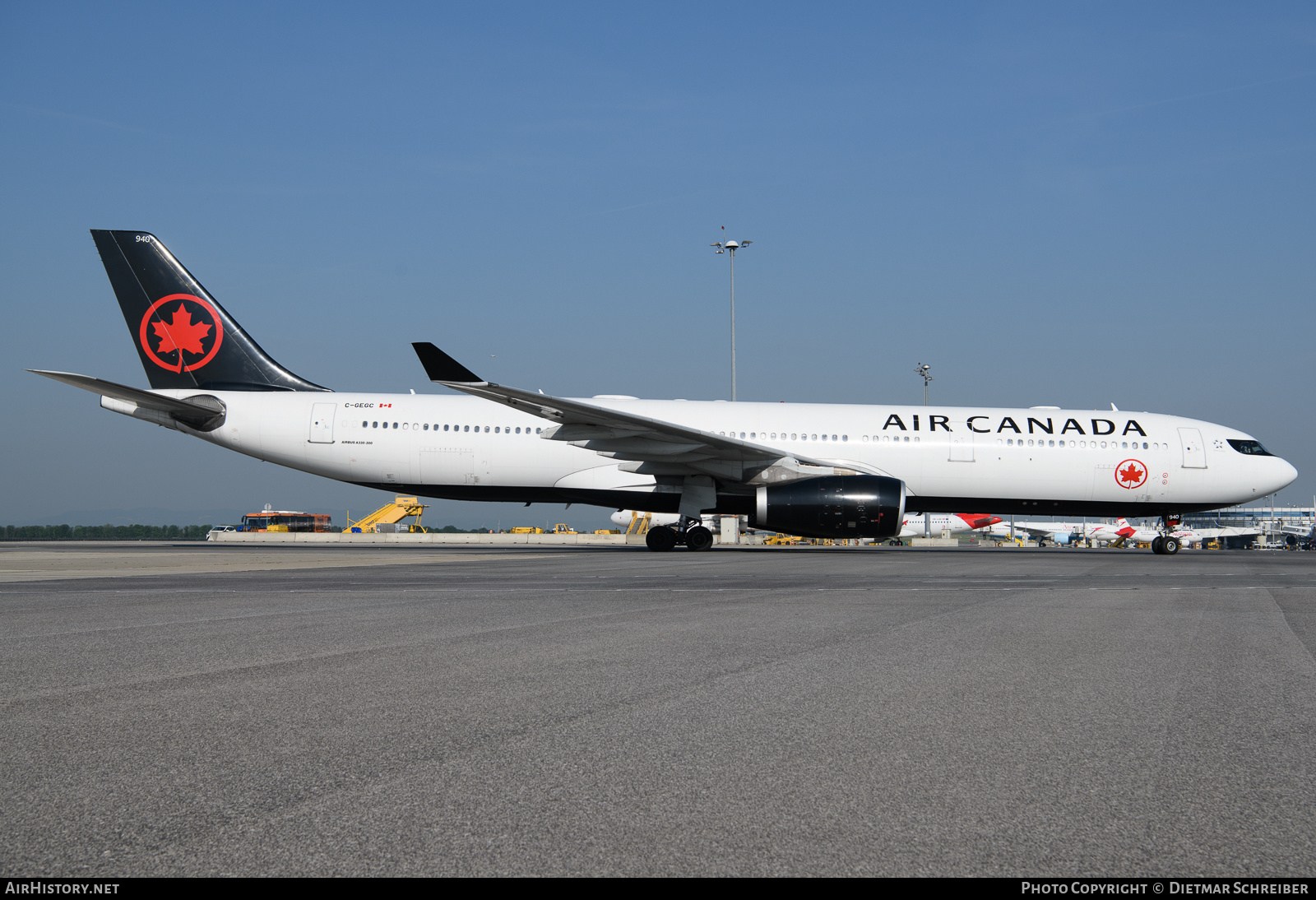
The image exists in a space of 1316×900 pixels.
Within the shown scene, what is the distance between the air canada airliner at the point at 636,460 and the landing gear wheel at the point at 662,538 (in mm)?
44

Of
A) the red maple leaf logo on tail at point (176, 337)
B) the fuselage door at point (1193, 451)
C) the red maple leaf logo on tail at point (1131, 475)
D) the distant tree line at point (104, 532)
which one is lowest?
the distant tree line at point (104, 532)

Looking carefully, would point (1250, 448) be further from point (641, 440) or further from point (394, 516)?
point (394, 516)

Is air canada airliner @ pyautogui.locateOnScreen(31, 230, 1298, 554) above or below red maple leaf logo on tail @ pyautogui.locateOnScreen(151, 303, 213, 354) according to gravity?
below

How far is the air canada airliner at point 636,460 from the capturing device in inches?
890

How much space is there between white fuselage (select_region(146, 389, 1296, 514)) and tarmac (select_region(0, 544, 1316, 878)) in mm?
14765

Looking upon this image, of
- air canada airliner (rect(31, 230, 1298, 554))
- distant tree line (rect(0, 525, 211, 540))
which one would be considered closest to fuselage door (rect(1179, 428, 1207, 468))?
air canada airliner (rect(31, 230, 1298, 554))

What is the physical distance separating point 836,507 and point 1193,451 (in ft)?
35.7

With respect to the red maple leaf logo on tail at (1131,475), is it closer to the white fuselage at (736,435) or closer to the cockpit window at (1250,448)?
the white fuselage at (736,435)

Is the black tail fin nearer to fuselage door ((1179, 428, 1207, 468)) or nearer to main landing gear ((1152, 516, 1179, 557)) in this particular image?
fuselage door ((1179, 428, 1207, 468))

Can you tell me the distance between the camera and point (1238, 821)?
2.64 m

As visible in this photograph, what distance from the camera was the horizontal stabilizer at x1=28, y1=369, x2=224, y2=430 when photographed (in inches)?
805

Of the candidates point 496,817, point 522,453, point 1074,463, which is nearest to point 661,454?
point 522,453

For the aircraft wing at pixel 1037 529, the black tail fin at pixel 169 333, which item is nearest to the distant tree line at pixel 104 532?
the black tail fin at pixel 169 333

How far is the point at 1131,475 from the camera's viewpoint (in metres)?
23.2
